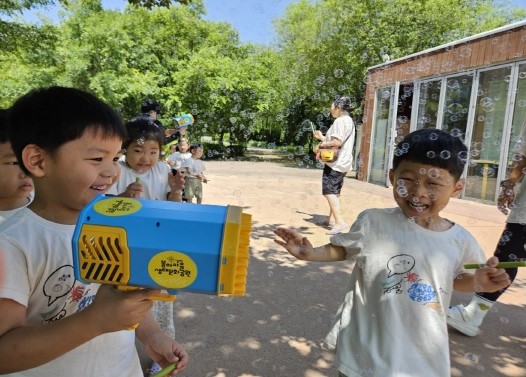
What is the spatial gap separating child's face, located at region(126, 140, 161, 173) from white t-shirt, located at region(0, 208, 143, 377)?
5.73 feet

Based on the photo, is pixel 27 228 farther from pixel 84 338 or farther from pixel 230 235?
pixel 230 235

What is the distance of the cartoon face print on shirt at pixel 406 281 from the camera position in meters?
1.66

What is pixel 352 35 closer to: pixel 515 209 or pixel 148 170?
pixel 515 209

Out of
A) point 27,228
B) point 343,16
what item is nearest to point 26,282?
point 27,228

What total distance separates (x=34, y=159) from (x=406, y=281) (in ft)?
4.71

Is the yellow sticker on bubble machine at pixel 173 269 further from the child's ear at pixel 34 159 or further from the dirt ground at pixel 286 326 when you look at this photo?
the dirt ground at pixel 286 326

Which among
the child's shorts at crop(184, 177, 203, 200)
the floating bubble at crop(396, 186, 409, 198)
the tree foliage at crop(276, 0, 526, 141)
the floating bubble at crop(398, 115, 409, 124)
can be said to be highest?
the tree foliage at crop(276, 0, 526, 141)

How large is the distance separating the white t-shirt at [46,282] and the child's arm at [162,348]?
21cm

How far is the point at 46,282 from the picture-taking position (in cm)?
108

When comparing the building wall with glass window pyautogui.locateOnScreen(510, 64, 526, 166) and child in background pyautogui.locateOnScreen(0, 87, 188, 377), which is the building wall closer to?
glass window pyautogui.locateOnScreen(510, 64, 526, 166)

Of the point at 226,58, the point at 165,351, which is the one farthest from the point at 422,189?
the point at 226,58

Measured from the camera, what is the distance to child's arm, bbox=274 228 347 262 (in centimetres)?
173

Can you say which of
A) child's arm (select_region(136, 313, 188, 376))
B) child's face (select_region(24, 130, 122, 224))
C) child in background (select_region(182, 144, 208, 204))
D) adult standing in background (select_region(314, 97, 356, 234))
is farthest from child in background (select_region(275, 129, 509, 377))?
child in background (select_region(182, 144, 208, 204))

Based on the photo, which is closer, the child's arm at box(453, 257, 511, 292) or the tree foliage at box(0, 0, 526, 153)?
the child's arm at box(453, 257, 511, 292)
